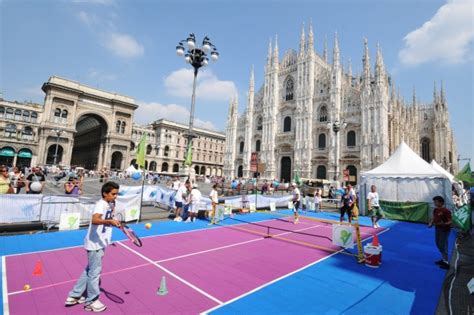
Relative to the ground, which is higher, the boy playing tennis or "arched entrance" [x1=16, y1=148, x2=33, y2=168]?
"arched entrance" [x1=16, y1=148, x2=33, y2=168]

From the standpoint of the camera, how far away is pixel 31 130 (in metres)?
51.0

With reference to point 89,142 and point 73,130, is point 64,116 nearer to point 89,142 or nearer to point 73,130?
point 73,130

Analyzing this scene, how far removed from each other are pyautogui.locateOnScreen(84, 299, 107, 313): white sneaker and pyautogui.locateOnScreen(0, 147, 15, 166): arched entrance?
59.9 meters

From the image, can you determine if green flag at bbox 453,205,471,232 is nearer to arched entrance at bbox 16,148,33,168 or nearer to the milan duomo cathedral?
the milan duomo cathedral

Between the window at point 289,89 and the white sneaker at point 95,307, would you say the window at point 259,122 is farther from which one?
the white sneaker at point 95,307

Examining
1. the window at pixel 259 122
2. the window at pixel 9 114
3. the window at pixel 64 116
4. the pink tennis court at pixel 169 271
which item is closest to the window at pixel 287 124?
the window at pixel 259 122

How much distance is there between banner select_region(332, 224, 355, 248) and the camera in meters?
6.48

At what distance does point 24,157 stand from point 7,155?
256cm

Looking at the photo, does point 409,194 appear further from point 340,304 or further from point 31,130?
point 31,130

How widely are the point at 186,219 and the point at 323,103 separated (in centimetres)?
3417

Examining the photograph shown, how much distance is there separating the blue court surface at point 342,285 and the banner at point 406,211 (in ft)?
21.4

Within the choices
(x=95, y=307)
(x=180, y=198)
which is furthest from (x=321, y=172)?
(x=95, y=307)

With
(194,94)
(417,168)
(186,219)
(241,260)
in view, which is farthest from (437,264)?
(194,94)

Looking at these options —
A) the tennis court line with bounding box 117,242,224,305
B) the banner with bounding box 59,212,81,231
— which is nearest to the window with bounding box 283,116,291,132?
the banner with bounding box 59,212,81,231
